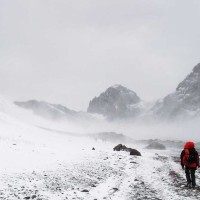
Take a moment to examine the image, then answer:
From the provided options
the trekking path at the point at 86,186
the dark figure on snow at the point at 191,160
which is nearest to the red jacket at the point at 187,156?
the dark figure on snow at the point at 191,160

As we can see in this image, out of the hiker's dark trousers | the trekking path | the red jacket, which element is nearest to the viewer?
the trekking path

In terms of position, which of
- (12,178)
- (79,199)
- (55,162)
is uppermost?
(55,162)

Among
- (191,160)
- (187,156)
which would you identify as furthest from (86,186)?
(191,160)

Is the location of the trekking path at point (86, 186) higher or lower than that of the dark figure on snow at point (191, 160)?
lower

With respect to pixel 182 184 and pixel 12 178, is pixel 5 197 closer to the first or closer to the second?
pixel 12 178

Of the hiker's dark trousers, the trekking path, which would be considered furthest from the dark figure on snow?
the trekking path

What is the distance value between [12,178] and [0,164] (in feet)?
14.9

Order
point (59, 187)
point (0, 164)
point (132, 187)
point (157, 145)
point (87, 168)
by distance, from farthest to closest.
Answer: point (157, 145), point (87, 168), point (0, 164), point (132, 187), point (59, 187)

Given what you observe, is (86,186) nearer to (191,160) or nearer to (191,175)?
(191,175)

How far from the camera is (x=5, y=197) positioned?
53.4 ft

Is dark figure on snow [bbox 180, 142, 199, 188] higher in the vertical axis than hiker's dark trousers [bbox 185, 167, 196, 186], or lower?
higher

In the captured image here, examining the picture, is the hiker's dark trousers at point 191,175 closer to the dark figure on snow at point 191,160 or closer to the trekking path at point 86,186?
the dark figure on snow at point 191,160

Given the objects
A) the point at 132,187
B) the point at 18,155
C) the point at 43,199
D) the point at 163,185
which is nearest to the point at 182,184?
the point at 163,185

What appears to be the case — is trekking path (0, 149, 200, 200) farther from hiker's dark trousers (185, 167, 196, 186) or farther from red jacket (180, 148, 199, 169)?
red jacket (180, 148, 199, 169)
